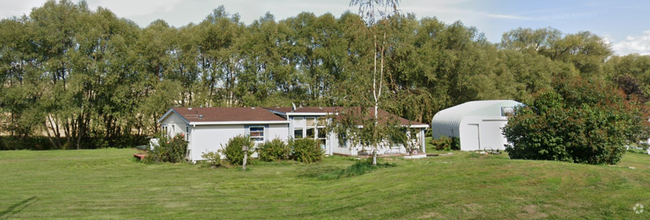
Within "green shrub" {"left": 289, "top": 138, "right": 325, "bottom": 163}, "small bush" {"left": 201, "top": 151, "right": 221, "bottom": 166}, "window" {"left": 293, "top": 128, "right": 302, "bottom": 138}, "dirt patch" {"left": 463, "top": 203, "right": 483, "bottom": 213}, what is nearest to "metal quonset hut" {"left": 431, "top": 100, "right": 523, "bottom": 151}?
"window" {"left": 293, "top": 128, "right": 302, "bottom": 138}

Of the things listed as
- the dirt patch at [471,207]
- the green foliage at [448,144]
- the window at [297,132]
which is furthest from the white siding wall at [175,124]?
the green foliage at [448,144]

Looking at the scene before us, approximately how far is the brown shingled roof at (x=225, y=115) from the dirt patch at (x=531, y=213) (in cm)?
1633

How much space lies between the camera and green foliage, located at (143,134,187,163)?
20.0 m

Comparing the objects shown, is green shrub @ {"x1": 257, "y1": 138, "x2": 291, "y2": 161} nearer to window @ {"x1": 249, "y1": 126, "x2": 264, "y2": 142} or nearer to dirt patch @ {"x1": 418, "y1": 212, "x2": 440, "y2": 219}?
window @ {"x1": 249, "y1": 126, "x2": 264, "y2": 142}

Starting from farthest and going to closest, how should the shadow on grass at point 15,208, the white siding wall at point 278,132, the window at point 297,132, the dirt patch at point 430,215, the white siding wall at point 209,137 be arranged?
the window at point 297,132 < the white siding wall at point 278,132 < the white siding wall at point 209,137 < the shadow on grass at point 15,208 < the dirt patch at point 430,215

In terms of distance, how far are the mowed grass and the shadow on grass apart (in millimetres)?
21

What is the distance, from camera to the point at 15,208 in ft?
31.0

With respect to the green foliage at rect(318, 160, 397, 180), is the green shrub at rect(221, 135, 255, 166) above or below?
above

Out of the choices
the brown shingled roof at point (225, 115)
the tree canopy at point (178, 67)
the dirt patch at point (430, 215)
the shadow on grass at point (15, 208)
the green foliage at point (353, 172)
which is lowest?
the shadow on grass at point (15, 208)

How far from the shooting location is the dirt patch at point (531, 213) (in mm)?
6875

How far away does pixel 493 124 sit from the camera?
27.7 m

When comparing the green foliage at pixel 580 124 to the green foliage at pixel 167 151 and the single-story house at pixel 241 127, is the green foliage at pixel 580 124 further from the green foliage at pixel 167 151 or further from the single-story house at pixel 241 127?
the green foliage at pixel 167 151

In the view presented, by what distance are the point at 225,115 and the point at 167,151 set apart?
375 cm

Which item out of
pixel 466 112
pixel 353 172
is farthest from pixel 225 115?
pixel 466 112
